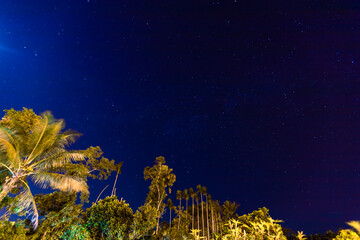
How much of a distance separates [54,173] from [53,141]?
1.97m

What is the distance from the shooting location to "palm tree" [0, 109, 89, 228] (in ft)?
34.4

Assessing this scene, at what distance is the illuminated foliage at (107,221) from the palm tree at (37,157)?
2.39 meters

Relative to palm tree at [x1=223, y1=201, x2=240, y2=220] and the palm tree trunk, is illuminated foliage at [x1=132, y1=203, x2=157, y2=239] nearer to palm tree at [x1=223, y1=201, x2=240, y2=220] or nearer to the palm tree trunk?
the palm tree trunk

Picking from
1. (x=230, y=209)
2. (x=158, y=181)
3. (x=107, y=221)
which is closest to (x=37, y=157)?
(x=107, y=221)

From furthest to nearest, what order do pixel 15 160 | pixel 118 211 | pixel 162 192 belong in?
pixel 162 192 → pixel 118 211 → pixel 15 160

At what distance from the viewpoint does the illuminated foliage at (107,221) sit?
13.0 meters

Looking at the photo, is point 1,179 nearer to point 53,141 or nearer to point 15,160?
point 15,160

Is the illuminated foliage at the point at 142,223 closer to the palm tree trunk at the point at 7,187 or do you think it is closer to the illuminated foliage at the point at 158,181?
the palm tree trunk at the point at 7,187

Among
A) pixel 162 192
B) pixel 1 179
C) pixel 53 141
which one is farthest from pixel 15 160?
pixel 162 192

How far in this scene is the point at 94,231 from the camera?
13.0 meters

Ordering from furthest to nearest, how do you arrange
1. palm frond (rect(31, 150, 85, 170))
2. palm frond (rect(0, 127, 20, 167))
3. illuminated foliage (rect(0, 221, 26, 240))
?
palm frond (rect(31, 150, 85, 170)), palm frond (rect(0, 127, 20, 167)), illuminated foliage (rect(0, 221, 26, 240))

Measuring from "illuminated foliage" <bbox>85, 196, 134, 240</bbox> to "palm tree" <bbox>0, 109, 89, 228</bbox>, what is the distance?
2.39m

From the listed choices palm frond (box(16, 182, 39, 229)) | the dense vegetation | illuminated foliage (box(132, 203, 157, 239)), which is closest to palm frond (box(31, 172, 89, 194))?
the dense vegetation

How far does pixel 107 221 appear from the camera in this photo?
13.1 m
